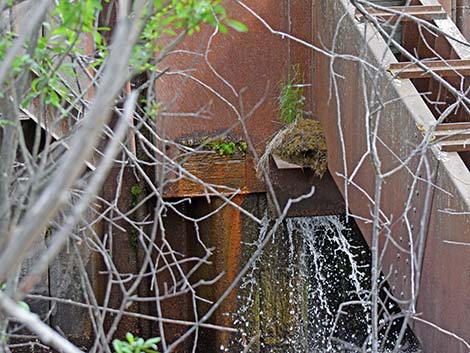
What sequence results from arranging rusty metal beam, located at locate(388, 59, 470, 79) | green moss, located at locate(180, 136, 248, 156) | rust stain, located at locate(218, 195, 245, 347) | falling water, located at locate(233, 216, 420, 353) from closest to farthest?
rusty metal beam, located at locate(388, 59, 470, 79)
green moss, located at locate(180, 136, 248, 156)
rust stain, located at locate(218, 195, 245, 347)
falling water, located at locate(233, 216, 420, 353)

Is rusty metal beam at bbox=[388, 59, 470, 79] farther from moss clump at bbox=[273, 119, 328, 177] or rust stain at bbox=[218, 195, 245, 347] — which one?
rust stain at bbox=[218, 195, 245, 347]

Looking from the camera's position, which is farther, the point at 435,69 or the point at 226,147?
the point at 226,147

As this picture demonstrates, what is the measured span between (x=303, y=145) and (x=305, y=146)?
0.02 meters

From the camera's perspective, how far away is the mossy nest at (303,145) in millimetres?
5840

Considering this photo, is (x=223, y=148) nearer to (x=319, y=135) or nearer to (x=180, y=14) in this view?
(x=319, y=135)

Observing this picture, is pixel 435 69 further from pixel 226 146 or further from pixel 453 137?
pixel 226 146

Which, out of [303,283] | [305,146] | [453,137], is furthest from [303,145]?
[453,137]

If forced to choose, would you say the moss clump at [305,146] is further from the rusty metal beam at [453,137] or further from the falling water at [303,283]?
the rusty metal beam at [453,137]

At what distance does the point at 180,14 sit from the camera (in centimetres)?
250

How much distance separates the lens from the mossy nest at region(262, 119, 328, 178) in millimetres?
5840

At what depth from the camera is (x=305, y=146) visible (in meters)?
5.84

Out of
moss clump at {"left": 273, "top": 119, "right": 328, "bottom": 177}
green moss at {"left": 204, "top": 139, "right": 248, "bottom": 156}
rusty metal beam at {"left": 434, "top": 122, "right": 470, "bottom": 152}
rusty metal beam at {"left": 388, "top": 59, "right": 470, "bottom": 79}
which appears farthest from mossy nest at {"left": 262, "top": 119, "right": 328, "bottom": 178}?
rusty metal beam at {"left": 434, "top": 122, "right": 470, "bottom": 152}

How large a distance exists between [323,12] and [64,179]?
4728mm

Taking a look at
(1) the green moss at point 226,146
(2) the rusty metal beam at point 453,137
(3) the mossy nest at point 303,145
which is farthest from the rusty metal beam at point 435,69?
(1) the green moss at point 226,146
